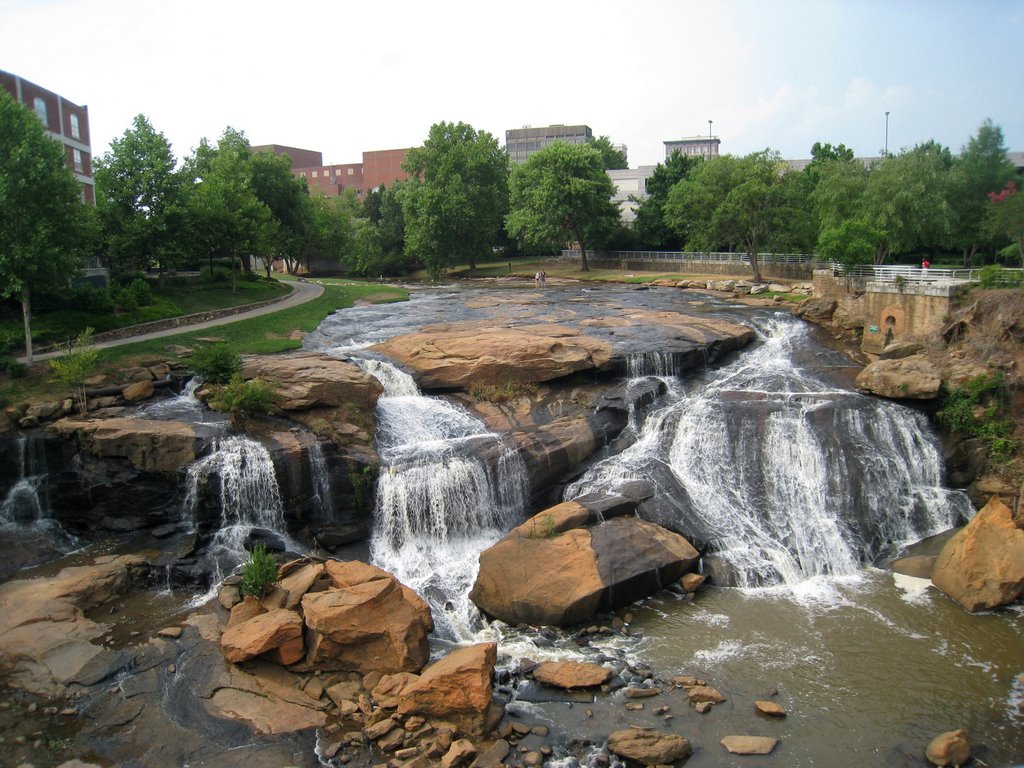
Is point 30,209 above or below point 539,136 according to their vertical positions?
below

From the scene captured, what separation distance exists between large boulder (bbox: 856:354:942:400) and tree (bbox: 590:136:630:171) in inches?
2683

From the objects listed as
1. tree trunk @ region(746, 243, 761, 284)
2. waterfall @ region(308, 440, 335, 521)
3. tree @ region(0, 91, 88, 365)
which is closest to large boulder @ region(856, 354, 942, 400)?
waterfall @ region(308, 440, 335, 521)

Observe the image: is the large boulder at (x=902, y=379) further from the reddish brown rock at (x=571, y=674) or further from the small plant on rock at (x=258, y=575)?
the small plant on rock at (x=258, y=575)

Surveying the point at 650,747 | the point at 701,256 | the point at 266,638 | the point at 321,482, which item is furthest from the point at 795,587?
the point at 701,256

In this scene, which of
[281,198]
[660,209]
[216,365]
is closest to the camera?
[216,365]

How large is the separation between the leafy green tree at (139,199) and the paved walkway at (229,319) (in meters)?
4.28

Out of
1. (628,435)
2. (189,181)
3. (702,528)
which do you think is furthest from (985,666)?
(189,181)

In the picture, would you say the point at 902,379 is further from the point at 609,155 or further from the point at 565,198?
the point at 609,155

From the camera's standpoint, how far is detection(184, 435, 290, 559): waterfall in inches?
739

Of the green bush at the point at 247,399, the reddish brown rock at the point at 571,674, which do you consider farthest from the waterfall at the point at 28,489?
the reddish brown rock at the point at 571,674

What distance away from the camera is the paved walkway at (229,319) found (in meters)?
26.1

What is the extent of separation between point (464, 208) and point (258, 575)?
49.7 metres

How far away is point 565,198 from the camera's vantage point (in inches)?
2325

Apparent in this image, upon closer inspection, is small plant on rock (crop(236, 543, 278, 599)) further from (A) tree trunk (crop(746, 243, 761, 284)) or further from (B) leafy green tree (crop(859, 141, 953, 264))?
(A) tree trunk (crop(746, 243, 761, 284))
